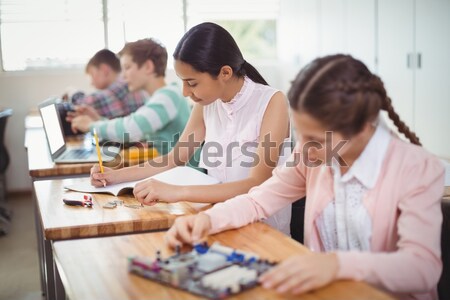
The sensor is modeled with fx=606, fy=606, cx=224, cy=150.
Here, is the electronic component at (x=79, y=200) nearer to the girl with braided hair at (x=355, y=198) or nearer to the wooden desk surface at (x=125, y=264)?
the wooden desk surface at (x=125, y=264)

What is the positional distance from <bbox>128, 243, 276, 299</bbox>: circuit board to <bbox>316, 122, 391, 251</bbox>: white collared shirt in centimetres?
28

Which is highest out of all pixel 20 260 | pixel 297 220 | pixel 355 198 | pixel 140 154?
pixel 355 198

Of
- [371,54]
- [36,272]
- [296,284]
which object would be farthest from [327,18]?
[296,284]

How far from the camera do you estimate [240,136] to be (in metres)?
2.04

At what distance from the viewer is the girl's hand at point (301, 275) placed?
1.04 meters

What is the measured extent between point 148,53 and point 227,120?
129 cm

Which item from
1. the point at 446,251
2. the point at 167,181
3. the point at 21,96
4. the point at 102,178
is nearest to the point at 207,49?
the point at 167,181

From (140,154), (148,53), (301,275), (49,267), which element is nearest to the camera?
(301,275)

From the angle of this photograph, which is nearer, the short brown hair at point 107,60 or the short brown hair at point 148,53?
the short brown hair at point 148,53

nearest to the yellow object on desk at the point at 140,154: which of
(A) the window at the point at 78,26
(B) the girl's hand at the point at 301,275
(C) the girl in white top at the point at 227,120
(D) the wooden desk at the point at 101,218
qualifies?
(C) the girl in white top at the point at 227,120

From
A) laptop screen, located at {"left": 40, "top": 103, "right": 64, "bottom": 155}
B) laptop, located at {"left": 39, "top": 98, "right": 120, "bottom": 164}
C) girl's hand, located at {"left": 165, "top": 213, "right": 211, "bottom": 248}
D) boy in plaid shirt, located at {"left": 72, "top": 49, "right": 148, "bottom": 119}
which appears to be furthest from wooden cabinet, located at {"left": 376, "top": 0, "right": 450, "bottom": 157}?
girl's hand, located at {"left": 165, "top": 213, "right": 211, "bottom": 248}

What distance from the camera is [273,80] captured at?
619cm

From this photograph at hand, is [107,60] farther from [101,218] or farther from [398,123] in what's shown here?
[398,123]

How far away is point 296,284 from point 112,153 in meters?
2.03
